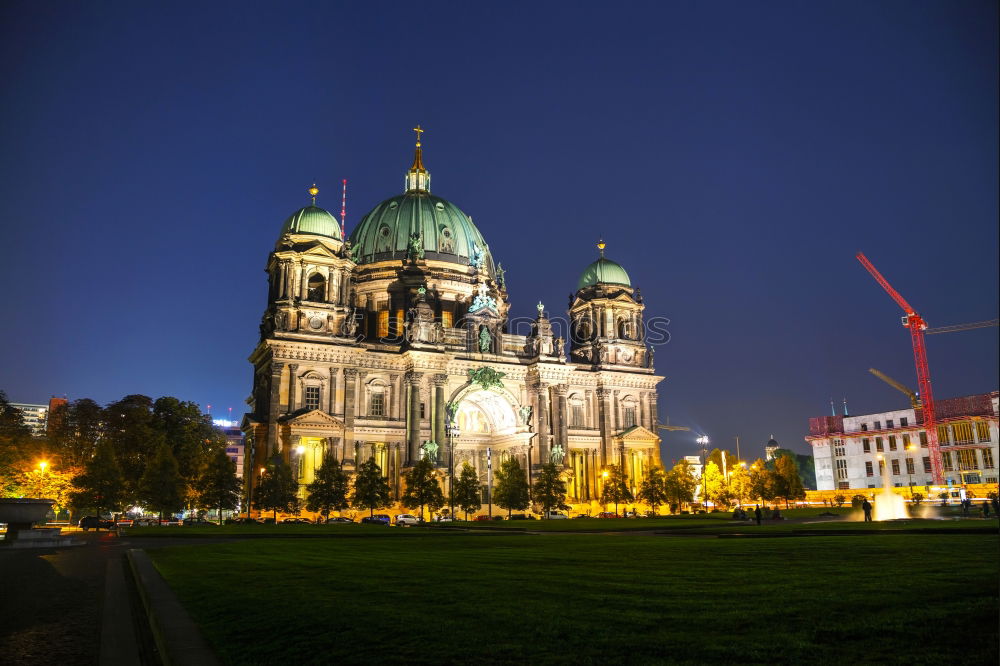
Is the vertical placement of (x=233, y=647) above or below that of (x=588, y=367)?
below

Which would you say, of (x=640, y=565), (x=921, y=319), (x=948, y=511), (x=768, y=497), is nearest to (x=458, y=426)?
(x=768, y=497)

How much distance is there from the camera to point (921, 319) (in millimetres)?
153625

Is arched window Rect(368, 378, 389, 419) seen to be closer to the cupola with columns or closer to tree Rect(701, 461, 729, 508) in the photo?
the cupola with columns

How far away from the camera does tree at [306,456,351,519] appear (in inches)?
2714

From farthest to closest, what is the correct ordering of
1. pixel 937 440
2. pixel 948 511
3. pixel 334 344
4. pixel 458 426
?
pixel 937 440, pixel 458 426, pixel 334 344, pixel 948 511

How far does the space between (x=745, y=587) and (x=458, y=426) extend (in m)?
78.1

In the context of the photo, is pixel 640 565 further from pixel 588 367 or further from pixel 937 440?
pixel 937 440

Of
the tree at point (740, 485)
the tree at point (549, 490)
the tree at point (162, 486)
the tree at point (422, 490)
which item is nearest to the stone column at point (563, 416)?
the tree at point (549, 490)

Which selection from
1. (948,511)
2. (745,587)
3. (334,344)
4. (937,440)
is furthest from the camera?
(937,440)

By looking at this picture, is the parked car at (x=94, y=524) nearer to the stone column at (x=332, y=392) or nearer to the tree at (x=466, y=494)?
the stone column at (x=332, y=392)

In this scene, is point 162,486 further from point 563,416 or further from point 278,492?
point 563,416

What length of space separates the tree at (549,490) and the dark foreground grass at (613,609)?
5672cm

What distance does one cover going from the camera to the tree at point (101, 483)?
2756 inches

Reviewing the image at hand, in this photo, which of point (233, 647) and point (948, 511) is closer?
point (233, 647)
